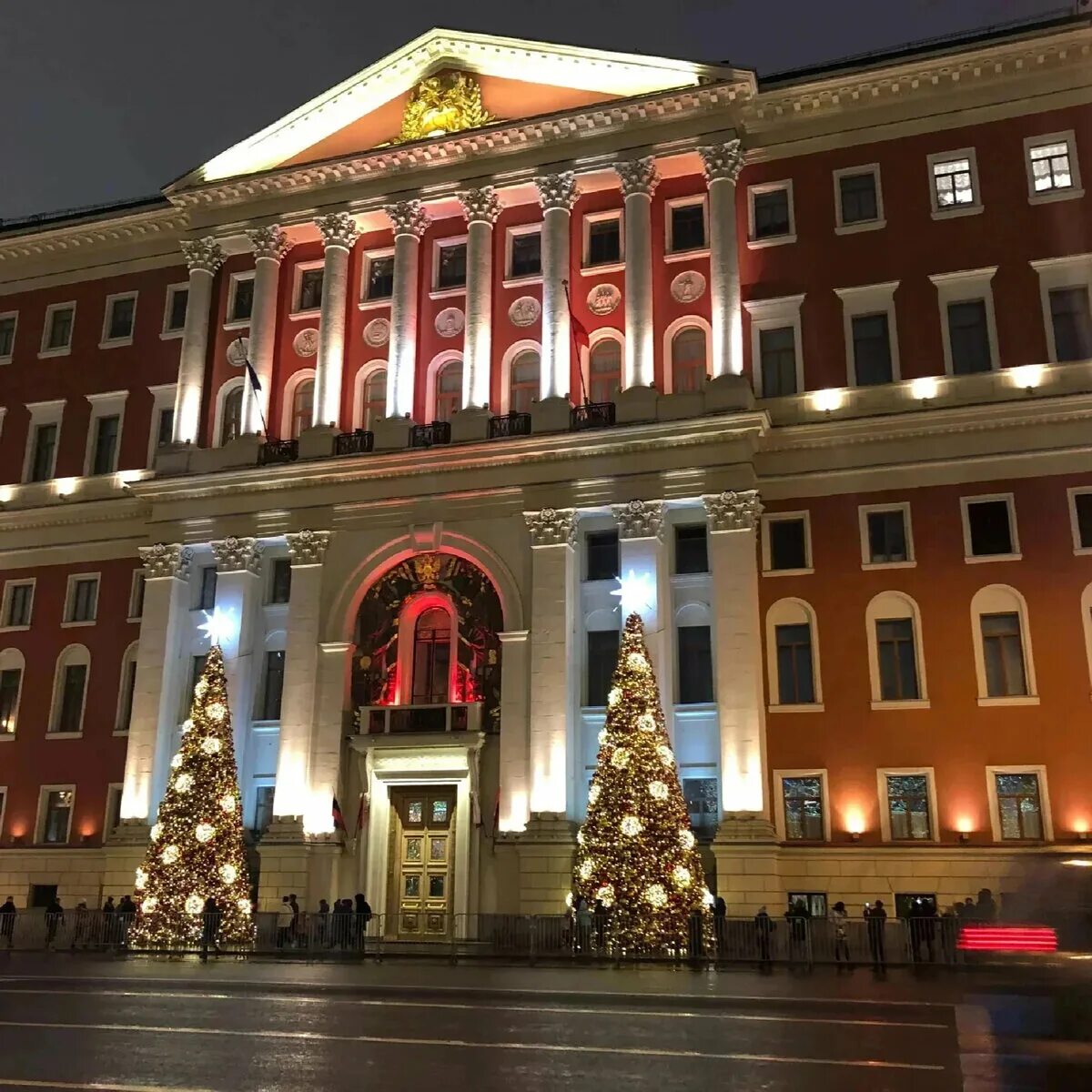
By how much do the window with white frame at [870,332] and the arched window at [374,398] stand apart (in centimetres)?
1405

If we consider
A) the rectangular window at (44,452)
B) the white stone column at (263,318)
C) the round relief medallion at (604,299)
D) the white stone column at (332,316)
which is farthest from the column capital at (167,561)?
the round relief medallion at (604,299)

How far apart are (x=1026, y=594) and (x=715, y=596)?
7.70 metres

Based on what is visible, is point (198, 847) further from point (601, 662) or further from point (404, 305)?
point (404, 305)

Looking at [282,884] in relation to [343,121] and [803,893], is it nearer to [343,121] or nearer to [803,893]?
[803,893]

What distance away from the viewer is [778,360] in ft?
110

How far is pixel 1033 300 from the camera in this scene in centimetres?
3106

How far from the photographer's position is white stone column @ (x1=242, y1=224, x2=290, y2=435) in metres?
37.0

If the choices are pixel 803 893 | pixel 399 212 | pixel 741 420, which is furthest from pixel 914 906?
pixel 399 212

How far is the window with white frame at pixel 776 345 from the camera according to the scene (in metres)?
33.1

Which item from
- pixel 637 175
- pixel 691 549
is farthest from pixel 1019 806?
pixel 637 175

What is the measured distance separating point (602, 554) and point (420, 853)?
971 cm

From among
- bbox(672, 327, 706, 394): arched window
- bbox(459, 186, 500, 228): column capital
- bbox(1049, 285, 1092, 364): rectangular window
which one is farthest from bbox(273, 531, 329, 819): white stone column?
bbox(1049, 285, 1092, 364): rectangular window

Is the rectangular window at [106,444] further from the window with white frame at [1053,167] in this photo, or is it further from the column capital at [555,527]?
the window with white frame at [1053,167]

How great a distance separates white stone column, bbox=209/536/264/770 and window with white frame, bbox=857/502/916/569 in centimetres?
1786
